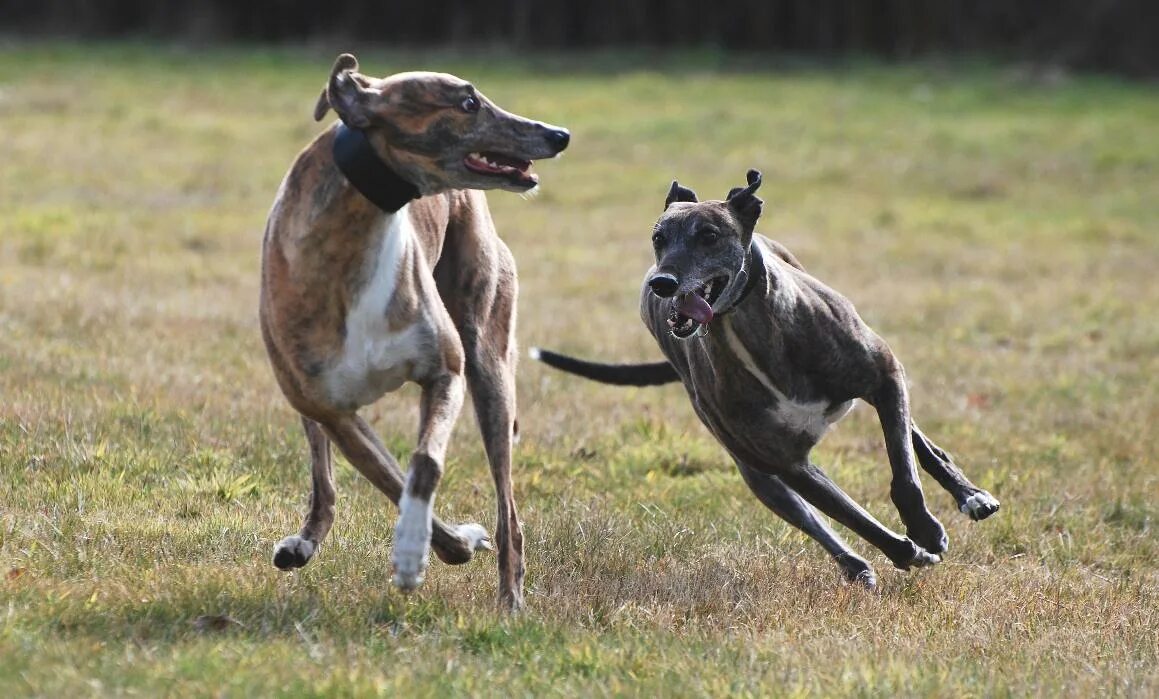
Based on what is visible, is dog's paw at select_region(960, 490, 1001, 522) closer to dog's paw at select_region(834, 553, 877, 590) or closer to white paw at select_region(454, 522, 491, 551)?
dog's paw at select_region(834, 553, 877, 590)

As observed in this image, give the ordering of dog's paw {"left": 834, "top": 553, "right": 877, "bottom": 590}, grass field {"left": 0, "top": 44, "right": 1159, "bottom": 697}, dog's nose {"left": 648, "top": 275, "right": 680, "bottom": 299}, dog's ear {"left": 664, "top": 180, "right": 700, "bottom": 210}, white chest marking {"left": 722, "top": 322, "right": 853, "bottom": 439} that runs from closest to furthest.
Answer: grass field {"left": 0, "top": 44, "right": 1159, "bottom": 697} → dog's nose {"left": 648, "top": 275, "right": 680, "bottom": 299} → white chest marking {"left": 722, "top": 322, "right": 853, "bottom": 439} → dog's paw {"left": 834, "top": 553, "right": 877, "bottom": 590} → dog's ear {"left": 664, "top": 180, "right": 700, "bottom": 210}

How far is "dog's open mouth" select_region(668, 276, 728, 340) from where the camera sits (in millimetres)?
5633

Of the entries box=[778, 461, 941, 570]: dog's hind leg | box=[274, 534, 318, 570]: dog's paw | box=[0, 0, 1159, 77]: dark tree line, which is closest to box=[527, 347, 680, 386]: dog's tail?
box=[778, 461, 941, 570]: dog's hind leg

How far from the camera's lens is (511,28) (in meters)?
36.4

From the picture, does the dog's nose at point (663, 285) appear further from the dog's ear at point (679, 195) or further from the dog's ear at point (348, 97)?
the dog's ear at point (348, 97)

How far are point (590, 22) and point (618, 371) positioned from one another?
30.4m

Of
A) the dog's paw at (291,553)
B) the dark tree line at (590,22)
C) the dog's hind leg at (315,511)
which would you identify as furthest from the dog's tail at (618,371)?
the dark tree line at (590,22)

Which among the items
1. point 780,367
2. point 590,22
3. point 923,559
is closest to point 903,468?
point 923,559

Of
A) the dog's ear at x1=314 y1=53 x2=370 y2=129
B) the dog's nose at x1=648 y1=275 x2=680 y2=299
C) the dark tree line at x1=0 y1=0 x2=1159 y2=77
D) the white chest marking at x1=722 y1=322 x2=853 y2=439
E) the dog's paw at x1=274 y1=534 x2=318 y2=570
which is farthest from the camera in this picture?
the dark tree line at x1=0 y1=0 x2=1159 y2=77

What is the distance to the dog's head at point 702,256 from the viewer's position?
5.67 metres

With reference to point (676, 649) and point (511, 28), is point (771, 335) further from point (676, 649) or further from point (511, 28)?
point (511, 28)

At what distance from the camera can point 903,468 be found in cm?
615

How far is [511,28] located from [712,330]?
103 feet

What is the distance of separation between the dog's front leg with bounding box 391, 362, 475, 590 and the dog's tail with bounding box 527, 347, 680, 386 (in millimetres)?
1754
